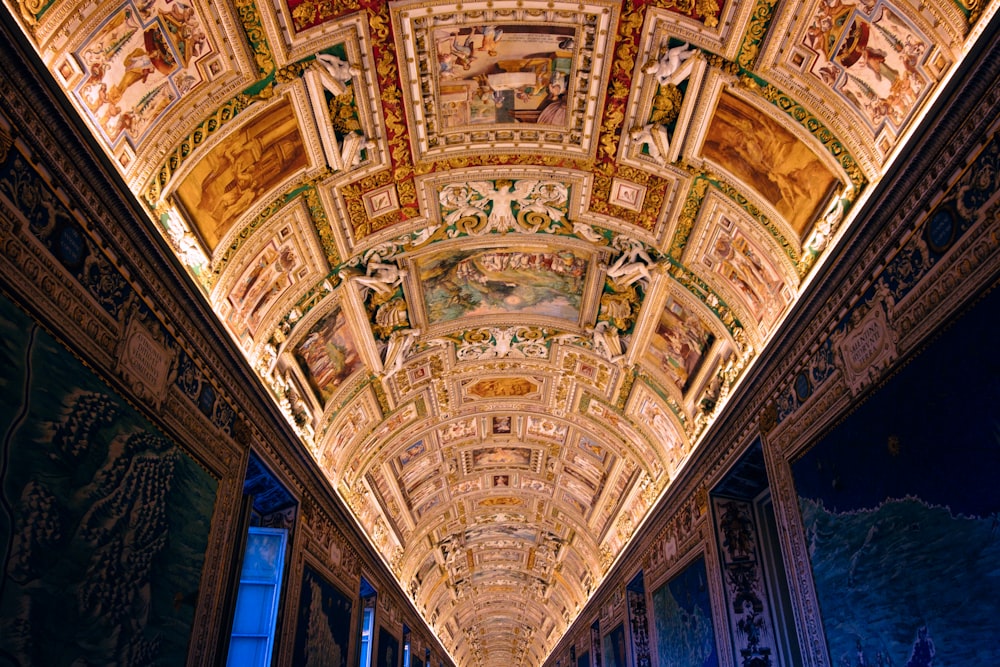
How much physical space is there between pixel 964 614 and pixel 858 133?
17.7ft

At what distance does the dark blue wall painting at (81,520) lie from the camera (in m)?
5.54

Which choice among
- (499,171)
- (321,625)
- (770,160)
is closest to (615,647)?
(321,625)

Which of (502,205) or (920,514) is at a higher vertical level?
(502,205)

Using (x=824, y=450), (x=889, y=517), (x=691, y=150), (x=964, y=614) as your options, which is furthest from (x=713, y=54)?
(x=964, y=614)

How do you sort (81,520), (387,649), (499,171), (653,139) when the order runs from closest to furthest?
(81,520), (653,139), (499,171), (387,649)

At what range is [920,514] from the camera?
6.71 m

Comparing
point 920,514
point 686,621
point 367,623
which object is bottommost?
point 920,514

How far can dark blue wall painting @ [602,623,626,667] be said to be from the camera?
21661 millimetres

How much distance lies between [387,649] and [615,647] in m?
7.23

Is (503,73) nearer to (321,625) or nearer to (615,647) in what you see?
(321,625)

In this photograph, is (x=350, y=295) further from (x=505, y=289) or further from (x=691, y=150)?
(x=691, y=150)

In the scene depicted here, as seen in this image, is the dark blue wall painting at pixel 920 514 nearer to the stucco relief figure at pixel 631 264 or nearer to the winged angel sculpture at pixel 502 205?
the stucco relief figure at pixel 631 264

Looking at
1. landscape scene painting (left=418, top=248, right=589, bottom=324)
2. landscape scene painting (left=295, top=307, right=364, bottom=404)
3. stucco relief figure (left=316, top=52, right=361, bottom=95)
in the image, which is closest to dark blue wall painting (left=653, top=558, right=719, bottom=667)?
landscape scene painting (left=418, top=248, right=589, bottom=324)

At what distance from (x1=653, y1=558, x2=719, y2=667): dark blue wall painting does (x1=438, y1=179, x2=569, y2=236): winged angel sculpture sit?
7415 mm
